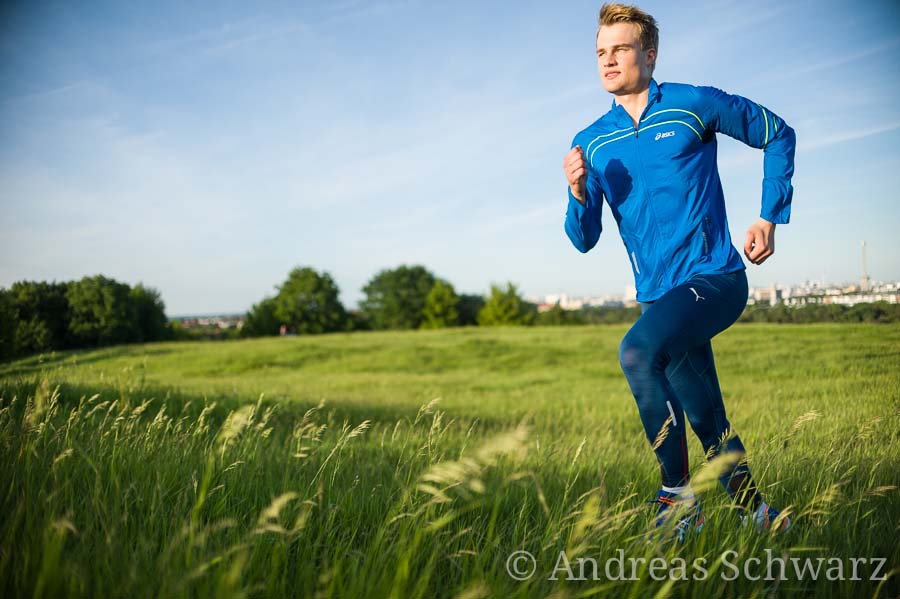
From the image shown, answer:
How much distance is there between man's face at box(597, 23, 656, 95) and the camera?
3125mm

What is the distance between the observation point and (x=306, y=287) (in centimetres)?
8769

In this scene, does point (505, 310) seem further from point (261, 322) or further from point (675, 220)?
point (675, 220)

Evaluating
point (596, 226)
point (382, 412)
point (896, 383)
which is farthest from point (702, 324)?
point (382, 412)

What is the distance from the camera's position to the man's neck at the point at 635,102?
3.28 m

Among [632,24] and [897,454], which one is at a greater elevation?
[632,24]

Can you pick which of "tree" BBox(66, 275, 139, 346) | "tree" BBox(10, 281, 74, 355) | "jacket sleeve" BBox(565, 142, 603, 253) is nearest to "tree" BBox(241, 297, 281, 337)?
"tree" BBox(66, 275, 139, 346)

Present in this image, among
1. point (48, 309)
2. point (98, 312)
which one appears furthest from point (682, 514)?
point (98, 312)

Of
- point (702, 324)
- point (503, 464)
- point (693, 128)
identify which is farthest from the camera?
point (503, 464)

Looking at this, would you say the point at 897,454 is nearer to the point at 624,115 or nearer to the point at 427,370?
the point at 624,115

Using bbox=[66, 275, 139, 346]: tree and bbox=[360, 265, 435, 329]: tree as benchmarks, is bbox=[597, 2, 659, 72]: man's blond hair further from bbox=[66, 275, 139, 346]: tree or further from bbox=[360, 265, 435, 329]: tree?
bbox=[360, 265, 435, 329]: tree

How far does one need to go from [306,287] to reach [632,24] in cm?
8824

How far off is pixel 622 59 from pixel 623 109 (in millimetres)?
306

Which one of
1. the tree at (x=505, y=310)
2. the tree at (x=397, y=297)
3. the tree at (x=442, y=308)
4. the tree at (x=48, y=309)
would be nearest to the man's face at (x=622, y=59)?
the tree at (x=48, y=309)

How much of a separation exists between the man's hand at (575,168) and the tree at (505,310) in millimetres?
65954
